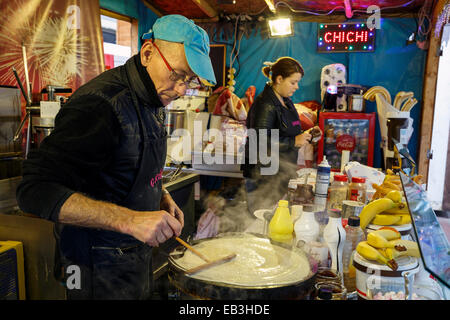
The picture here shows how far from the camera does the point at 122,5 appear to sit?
15.8 ft

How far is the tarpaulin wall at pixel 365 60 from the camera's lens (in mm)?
5285

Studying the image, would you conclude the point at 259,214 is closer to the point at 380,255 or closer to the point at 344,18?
the point at 380,255

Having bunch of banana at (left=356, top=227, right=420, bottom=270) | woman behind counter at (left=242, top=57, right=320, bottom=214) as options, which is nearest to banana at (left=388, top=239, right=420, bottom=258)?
bunch of banana at (left=356, top=227, right=420, bottom=270)

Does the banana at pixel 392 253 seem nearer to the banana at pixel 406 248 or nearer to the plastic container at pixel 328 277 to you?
the banana at pixel 406 248

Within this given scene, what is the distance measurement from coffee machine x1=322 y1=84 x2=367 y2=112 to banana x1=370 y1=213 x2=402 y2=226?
3.55m

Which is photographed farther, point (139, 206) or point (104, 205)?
point (139, 206)

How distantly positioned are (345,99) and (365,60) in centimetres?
89

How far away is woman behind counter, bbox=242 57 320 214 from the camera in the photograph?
→ 3225 mm

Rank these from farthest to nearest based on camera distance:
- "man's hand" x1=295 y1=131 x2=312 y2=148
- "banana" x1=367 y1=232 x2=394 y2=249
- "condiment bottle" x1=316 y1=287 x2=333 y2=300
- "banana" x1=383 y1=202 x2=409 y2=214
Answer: "man's hand" x1=295 y1=131 x2=312 y2=148
"banana" x1=383 y1=202 x2=409 y2=214
"banana" x1=367 y1=232 x2=394 y2=249
"condiment bottle" x1=316 y1=287 x2=333 y2=300

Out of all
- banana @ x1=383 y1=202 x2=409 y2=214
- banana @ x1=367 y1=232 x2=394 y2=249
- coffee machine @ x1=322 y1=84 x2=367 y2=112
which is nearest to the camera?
banana @ x1=367 y1=232 x2=394 y2=249

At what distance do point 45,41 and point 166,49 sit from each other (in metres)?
2.51

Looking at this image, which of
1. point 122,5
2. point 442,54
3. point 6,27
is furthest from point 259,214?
point 442,54

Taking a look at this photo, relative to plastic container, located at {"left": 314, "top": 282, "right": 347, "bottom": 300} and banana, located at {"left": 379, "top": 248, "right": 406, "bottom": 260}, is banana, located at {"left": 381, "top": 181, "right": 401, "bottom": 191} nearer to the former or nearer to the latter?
banana, located at {"left": 379, "top": 248, "right": 406, "bottom": 260}
